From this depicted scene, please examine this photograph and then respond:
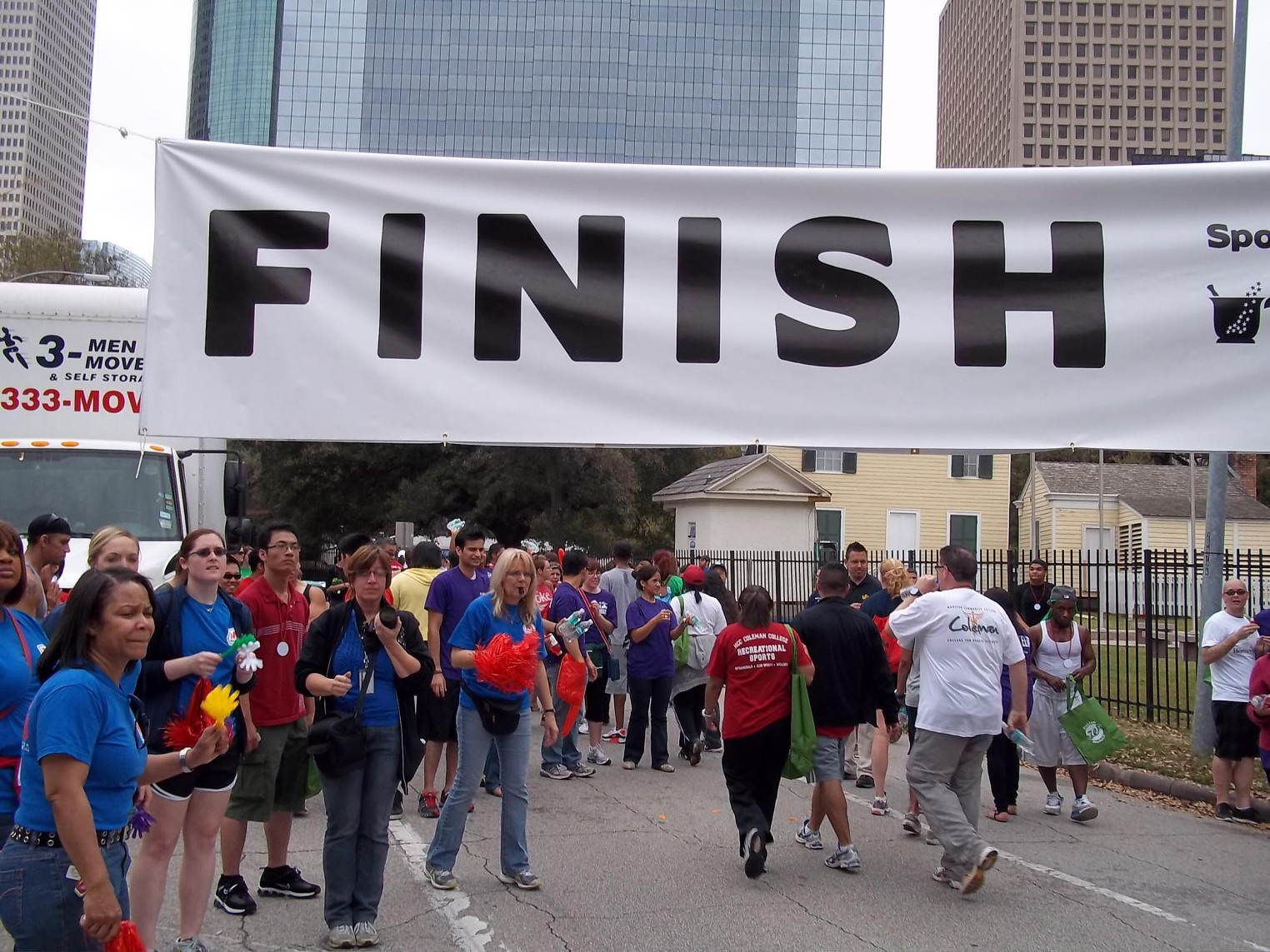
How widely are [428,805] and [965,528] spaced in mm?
33483

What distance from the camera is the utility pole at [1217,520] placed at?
9.89 metres

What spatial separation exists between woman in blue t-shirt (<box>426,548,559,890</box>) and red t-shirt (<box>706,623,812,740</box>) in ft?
4.47

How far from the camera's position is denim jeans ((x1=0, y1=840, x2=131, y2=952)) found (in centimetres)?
302

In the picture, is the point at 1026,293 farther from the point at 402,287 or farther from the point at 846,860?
the point at 846,860

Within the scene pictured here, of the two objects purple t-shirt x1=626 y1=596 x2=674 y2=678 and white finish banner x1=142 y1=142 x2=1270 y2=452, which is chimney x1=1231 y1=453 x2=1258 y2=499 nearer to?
purple t-shirt x1=626 y1=596 x2=674 y2=678

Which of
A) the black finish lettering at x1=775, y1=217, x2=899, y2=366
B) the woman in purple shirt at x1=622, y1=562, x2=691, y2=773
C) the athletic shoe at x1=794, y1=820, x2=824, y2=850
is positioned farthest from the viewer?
the woman in purple shirt at x1=622, y1=562, x2=691, y2=773

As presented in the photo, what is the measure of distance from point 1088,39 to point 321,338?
181885 millimetres

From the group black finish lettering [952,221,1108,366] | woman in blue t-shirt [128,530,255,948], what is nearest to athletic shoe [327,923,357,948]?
woman in blue t-shirt [128,530,255,948]

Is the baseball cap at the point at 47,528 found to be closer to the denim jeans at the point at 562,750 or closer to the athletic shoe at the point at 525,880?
the athletic shoe at the point at 525,880

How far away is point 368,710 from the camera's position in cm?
542

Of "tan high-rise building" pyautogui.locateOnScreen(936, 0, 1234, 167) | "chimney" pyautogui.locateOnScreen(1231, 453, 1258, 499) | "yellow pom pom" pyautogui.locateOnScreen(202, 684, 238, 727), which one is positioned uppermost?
"tan high-rise building" pyautogui.locateOnScreen(936, 0, 1234, 167)

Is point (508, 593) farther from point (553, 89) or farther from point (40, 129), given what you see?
point (40, 129)

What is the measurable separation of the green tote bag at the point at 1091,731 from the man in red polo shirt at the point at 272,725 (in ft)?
19.2

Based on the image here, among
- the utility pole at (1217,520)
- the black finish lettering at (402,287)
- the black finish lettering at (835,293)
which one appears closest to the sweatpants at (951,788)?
the black finish lettering at (835,293)
